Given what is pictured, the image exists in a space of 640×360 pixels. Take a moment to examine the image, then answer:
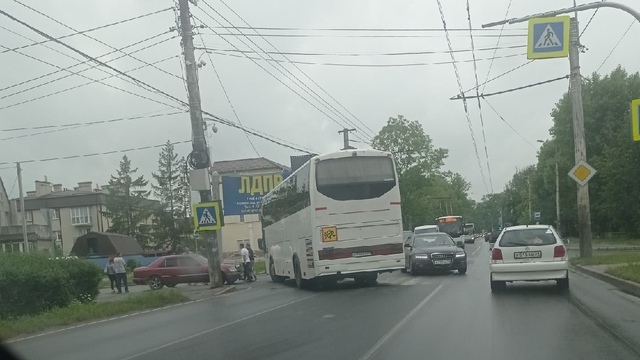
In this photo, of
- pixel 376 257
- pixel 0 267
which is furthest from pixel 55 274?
pixel 376 257

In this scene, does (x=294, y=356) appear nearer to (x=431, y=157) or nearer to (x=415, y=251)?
(x=415, y=251)

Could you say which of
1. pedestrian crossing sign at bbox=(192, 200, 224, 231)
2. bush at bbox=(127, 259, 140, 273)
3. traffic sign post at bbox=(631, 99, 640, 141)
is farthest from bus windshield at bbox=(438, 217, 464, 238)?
traffic sign post at bbox=(631, 99, 640, 141)

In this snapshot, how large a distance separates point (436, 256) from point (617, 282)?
8.20 m

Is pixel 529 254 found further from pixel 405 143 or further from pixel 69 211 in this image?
pixel 69 211

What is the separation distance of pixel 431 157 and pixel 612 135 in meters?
15.5

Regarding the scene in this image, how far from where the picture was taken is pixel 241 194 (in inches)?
2048

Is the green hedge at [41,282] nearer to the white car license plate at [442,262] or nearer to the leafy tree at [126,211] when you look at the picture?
the white car license plate at [442,262]

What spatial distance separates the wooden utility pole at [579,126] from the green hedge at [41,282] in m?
18.0

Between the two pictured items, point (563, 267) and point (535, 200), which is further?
point (535, 200)

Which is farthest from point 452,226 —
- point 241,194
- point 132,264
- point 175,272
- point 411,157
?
point 175,272

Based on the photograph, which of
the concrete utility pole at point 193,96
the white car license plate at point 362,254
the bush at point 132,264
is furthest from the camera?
the bush at point 132,264

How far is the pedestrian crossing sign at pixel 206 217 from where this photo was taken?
25703 millimetres

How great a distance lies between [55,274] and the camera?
21.2m

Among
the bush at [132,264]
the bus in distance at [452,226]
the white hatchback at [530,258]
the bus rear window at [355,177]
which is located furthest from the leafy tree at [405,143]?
the white hatchback at [530,258]
